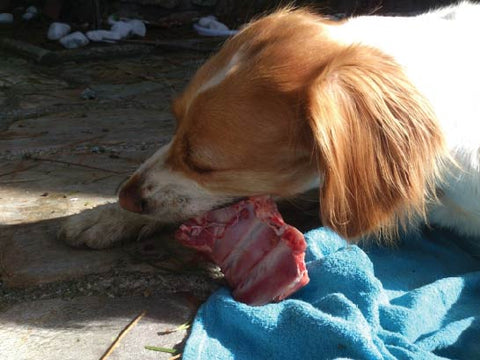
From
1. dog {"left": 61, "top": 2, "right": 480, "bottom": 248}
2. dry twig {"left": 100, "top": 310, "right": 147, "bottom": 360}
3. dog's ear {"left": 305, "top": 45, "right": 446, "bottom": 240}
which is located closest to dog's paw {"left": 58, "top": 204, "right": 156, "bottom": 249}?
dog {"left": 61, "top": 2, "right": 480, "bottom": 248}

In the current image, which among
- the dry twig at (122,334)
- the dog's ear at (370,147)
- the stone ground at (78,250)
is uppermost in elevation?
the dog's ear at (370,147)

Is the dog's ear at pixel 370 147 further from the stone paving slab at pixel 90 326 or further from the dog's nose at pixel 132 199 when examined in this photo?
the dog's nose at pixel 132 199

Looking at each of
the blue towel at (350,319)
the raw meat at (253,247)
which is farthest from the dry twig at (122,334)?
the raw meat at (253,247)

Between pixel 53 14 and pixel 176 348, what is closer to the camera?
pixel 176 348

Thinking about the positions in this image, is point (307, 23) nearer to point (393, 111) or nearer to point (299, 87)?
point (299, 87)

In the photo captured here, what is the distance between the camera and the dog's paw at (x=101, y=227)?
74.4 inches

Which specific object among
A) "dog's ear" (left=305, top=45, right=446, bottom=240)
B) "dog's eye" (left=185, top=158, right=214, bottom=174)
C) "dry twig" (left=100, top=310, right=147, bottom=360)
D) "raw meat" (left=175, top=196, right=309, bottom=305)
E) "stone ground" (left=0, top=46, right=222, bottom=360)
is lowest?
"stone ground" (left=0, top=46, right=222, bottom=360)

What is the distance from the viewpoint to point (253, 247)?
66.7 inches

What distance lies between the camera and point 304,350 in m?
1.41

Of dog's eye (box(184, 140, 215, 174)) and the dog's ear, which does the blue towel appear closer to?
the dog's ear

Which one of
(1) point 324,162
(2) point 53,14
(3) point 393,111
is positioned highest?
(3) point 393,111

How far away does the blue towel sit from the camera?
55.3 inches

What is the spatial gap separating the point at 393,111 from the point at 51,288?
0.94m

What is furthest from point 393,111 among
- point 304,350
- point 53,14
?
point 53,14
